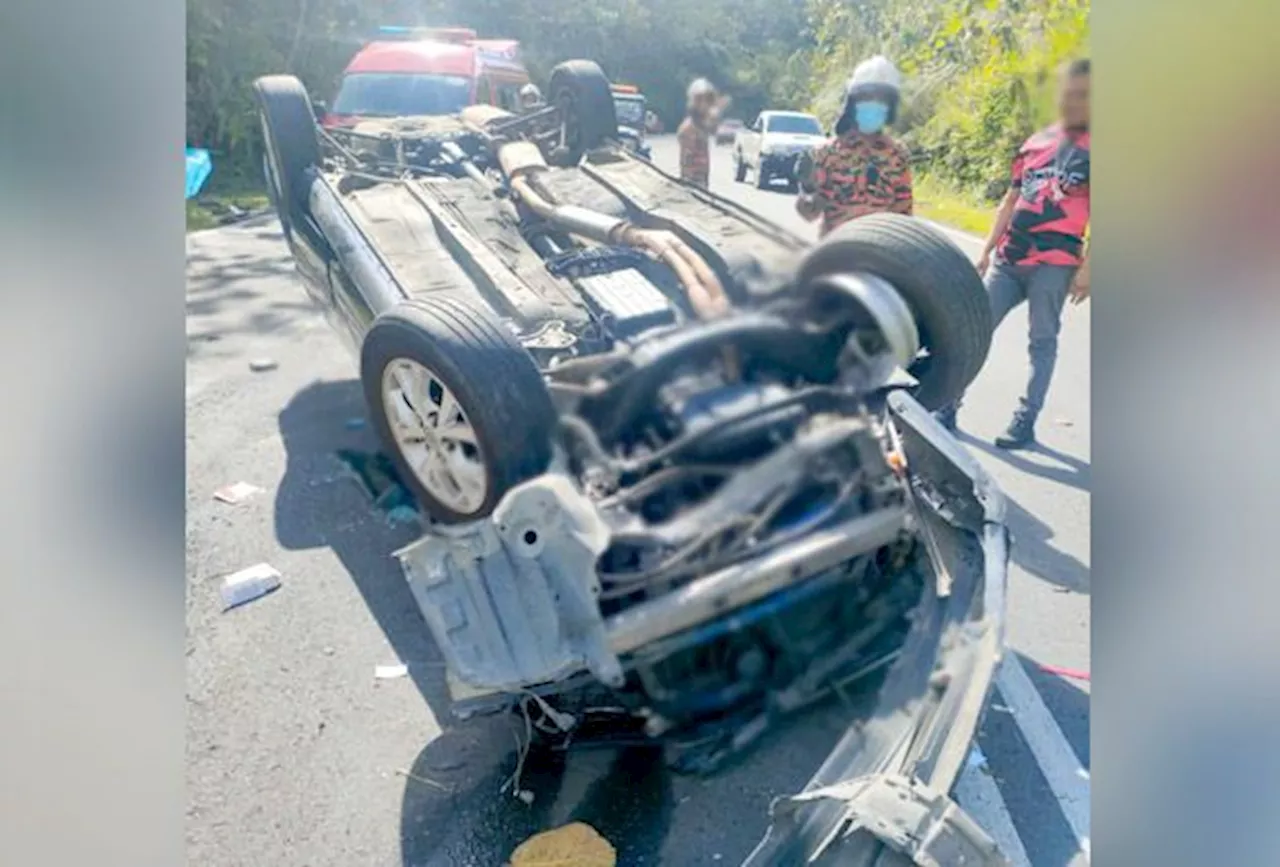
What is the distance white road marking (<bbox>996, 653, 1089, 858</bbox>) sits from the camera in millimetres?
2010

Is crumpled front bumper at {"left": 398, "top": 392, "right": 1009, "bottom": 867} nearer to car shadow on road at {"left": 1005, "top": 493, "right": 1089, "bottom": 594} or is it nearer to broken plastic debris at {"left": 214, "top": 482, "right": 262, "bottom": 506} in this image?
car shadow on road at {"left": 1005, "top": 493, "right": 1089, "bottom": 594}

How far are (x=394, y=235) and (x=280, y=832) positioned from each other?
182 centimetres

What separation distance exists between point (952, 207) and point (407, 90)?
2.01 m

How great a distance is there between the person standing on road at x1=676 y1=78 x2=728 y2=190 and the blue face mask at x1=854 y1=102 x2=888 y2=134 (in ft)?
0.91

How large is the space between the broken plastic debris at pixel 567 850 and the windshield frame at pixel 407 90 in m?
2.01

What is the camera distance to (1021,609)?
8.56 ft

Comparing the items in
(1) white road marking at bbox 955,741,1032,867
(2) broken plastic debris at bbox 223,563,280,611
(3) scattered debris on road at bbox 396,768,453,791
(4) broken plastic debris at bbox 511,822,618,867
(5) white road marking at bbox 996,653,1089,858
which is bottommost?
(3) scattered debris on road at bbox 396,768,453,791

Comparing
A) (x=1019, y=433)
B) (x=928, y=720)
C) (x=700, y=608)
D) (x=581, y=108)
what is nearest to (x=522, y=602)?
(x=700, y=608)

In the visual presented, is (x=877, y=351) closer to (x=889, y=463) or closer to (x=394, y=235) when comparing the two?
(x=889, y=463)

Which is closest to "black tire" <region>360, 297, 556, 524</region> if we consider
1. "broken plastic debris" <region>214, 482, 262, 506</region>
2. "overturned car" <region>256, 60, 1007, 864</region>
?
"overturned car" <region>256, 60, 1007, 864</region>

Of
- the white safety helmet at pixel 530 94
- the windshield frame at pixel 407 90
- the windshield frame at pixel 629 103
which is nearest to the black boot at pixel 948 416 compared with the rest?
the windshield frame at pixel 629 103

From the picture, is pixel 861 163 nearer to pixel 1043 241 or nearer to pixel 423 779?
pixel 1043 241

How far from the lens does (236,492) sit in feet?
9.04

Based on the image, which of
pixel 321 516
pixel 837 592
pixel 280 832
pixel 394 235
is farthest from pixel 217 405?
pixel 837 592
